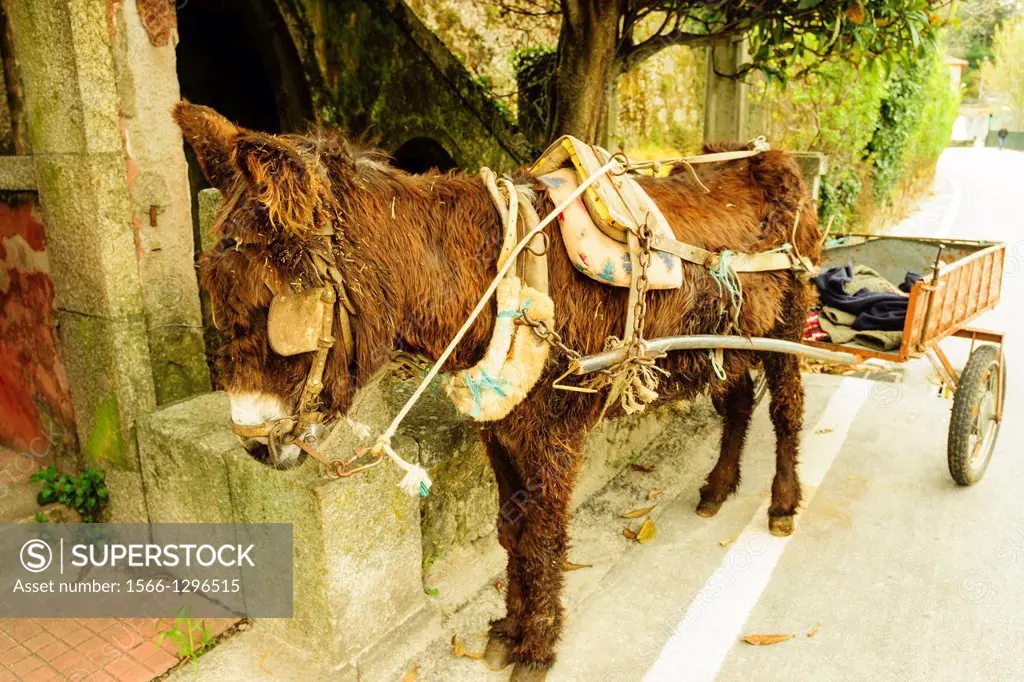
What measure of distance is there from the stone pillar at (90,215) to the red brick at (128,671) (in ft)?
2.25

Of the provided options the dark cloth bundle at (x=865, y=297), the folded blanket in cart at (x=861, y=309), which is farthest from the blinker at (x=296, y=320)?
the dark cloth bundle at (x=865, y=297)

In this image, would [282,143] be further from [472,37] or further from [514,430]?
[472,37]

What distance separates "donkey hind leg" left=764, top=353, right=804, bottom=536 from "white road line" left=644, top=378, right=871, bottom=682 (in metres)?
0.11

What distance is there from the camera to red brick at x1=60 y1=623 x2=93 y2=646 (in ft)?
9.55

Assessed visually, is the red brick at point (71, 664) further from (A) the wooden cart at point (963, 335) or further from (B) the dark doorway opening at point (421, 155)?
(B) the dark doorway opening at point (421, 155)

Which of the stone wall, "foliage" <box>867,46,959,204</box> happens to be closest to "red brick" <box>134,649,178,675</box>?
the stone wall

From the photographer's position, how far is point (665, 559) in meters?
3.54

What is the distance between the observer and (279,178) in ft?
5.40

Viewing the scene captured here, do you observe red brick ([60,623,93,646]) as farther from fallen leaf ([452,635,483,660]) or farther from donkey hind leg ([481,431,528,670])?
donkey hind leg ([481,431,528,670])

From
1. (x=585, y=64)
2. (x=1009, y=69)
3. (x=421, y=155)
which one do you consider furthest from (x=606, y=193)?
(x=1009, y=69)

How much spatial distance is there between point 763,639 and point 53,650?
2.92 meters

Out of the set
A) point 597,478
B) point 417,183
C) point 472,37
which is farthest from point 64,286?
point 472,37

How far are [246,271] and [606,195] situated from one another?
4.00ft

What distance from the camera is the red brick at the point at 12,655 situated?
279 cm
